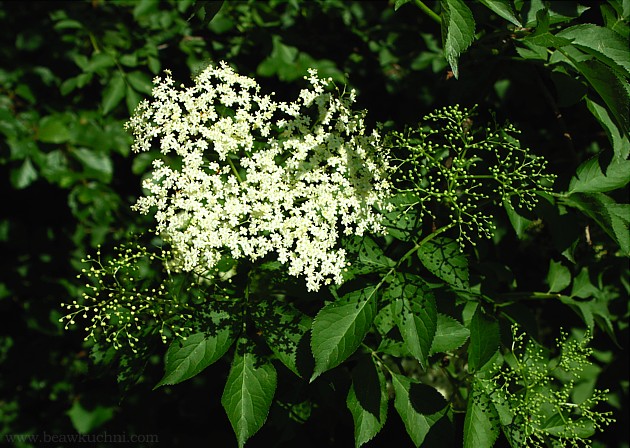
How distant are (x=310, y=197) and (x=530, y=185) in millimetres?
855

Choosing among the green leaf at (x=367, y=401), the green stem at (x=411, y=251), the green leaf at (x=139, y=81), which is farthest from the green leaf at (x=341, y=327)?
the green leaf at (x=139, y=81)

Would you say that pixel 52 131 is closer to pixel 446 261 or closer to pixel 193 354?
pixel 193 354

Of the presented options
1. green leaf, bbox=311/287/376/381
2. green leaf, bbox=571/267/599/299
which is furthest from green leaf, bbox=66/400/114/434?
green leaf, bbox=571/267/599/299

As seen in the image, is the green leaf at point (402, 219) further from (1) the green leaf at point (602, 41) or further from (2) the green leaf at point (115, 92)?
(2) the green leaf at point (115, 92)

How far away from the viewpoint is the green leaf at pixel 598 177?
189cm

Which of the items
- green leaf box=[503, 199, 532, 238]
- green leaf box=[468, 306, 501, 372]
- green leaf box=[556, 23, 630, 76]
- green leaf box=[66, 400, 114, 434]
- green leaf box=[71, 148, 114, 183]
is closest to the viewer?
green leaf box=[468, 306, 501, 372]

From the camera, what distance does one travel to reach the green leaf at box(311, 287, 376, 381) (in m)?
1.49

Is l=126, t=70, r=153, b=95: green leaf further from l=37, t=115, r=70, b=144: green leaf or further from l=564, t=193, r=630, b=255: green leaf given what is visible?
l=564, t=193, r=630, b=255: green leaf

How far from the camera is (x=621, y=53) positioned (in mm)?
1742

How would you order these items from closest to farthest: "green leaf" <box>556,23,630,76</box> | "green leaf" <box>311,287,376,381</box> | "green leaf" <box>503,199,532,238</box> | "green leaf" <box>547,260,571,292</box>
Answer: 1. "green leaf" <box>311,287,376,381</box>
2. "green leaf" <box>556,23,630,76</box>
3. "green leaf" <box>503,199,532,238</box>
4. "green leaf" <box>547,260,571,292</box>

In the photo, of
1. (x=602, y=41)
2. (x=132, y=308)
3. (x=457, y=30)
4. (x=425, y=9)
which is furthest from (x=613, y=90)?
(x=132, y=308)

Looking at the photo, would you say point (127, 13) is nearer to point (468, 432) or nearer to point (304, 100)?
point (304, 100)

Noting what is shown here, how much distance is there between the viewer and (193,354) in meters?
1.61

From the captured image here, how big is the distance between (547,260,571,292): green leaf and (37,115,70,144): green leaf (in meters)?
2.67
